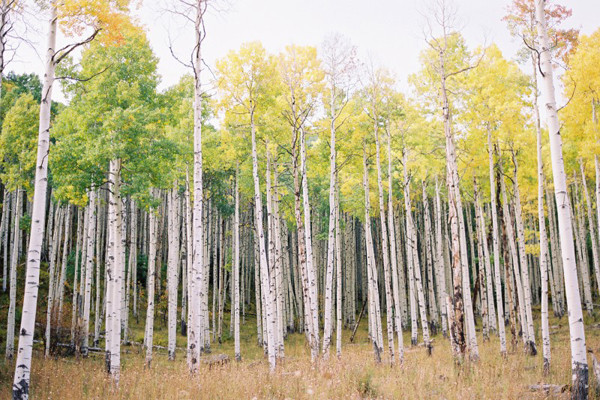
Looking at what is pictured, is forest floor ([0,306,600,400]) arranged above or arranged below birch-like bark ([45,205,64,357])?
below

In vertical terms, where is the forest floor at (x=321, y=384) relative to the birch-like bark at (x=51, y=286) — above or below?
below

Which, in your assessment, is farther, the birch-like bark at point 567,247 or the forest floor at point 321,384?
the forest floor at point 321,384

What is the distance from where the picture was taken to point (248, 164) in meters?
15.5

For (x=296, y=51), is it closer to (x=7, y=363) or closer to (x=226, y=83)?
(x=226, y=83)

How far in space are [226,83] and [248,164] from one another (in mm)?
3890

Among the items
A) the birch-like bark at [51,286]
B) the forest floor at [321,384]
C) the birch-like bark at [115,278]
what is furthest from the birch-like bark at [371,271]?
the birch-like bark at [51,286]

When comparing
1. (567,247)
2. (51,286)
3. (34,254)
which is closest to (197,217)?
(34,254)

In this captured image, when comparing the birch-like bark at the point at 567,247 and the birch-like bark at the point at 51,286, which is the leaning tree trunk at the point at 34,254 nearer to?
the birch-like bark at the point at 567,247

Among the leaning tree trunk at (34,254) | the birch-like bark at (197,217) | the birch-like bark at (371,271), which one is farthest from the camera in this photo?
the birch-like bark at (371,271)

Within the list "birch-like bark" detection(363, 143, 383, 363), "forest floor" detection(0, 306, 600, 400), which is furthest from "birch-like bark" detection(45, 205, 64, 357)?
"birch-like bark" detection(363, 143, 383, 363)

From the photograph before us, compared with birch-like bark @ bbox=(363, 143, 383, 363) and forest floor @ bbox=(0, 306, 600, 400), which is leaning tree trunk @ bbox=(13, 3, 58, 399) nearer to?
forest floor @ bbox=(0, 306, 600, 400)

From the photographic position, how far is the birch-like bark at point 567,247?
18.9ft

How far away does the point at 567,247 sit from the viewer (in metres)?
6.09

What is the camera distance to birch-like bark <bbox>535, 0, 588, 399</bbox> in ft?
18.9
